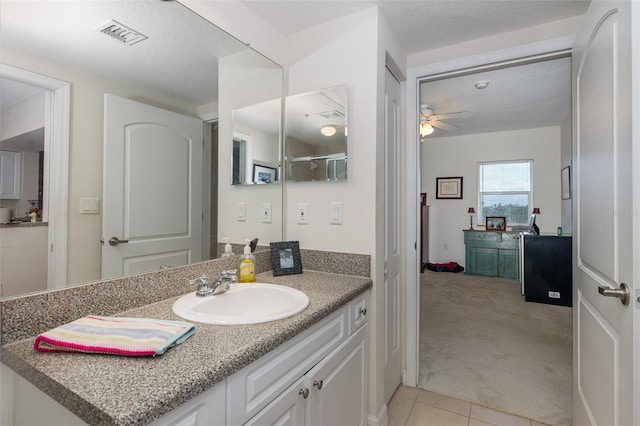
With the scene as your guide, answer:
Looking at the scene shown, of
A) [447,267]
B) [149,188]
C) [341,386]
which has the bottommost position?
[447,267]

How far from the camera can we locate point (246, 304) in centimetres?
134

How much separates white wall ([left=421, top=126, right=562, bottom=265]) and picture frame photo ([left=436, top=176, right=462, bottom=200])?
8cm

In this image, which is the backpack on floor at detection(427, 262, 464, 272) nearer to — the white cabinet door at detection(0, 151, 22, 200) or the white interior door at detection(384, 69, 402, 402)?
the white interior door at detection(384, 69, 402, 402)

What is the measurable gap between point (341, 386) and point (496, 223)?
498 cm

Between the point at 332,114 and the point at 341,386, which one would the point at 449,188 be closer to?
the point at 332,114

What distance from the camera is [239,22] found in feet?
5.13

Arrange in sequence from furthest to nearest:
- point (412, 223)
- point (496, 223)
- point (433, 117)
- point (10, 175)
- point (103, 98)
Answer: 1. point (496, 223)
2. point (433, 117)
3. point (412, 223)
4. point (103, 98)
5. point (10, 175)

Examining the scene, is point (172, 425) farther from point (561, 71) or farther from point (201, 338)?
point (561, 71)

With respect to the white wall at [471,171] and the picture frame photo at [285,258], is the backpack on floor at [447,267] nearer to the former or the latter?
the white wall at [471,171]

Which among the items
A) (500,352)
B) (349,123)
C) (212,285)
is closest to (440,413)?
(500,352)

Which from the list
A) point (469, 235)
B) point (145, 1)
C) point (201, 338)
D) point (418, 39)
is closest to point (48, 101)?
point (145, 1)

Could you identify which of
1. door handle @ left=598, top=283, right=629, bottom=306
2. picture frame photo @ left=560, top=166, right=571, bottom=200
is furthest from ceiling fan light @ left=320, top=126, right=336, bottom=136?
picture frame photo @ left=560, top=166, right=571, bottom=200

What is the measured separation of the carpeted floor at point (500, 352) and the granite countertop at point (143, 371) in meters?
1.79

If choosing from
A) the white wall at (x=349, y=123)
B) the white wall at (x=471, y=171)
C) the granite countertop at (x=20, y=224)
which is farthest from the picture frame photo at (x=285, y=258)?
the white wall at (x=471, y=171)
